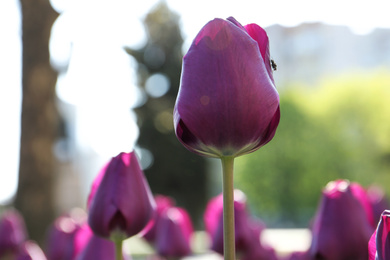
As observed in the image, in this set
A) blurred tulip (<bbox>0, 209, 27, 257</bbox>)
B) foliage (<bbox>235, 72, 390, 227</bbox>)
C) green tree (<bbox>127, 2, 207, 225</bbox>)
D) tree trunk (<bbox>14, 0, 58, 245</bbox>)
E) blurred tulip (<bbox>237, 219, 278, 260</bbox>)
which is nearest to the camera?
blurred tulip (<bbox>237, 219, 278, 260</bbox>)

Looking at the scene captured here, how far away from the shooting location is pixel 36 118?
561cm

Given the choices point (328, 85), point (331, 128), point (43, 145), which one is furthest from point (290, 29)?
point (43, 145)

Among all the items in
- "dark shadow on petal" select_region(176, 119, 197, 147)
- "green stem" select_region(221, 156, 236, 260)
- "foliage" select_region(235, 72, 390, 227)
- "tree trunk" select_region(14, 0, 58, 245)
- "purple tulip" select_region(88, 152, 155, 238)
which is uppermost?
"dark shadow on petal" select_region(176, 119, 197, 147)

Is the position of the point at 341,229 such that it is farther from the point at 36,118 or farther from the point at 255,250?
the point at 36,118

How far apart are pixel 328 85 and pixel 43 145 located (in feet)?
93.0

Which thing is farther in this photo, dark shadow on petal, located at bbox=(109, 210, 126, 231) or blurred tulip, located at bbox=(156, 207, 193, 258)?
blurred tulip, located at bbox=(156, 207, 193, 258)

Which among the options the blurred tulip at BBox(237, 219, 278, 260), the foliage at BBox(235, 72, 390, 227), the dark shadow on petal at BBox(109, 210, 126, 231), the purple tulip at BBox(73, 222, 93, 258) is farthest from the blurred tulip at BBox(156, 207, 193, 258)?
the foliage at BBox(235, 72, 390, 227)

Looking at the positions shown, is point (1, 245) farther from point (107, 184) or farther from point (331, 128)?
point (331, 128)

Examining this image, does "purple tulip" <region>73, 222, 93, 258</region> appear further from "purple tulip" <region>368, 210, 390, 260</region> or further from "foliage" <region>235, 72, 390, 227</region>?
"foliage" <region>235, 72, 390, 227</region>

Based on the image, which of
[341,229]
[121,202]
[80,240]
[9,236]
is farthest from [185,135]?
[9,236]

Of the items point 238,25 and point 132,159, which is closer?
point 238,25

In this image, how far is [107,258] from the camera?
37.7 inches

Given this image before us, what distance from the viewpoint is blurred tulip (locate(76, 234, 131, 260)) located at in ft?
3.12

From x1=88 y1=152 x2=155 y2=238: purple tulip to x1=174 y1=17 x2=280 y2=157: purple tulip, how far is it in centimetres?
24
